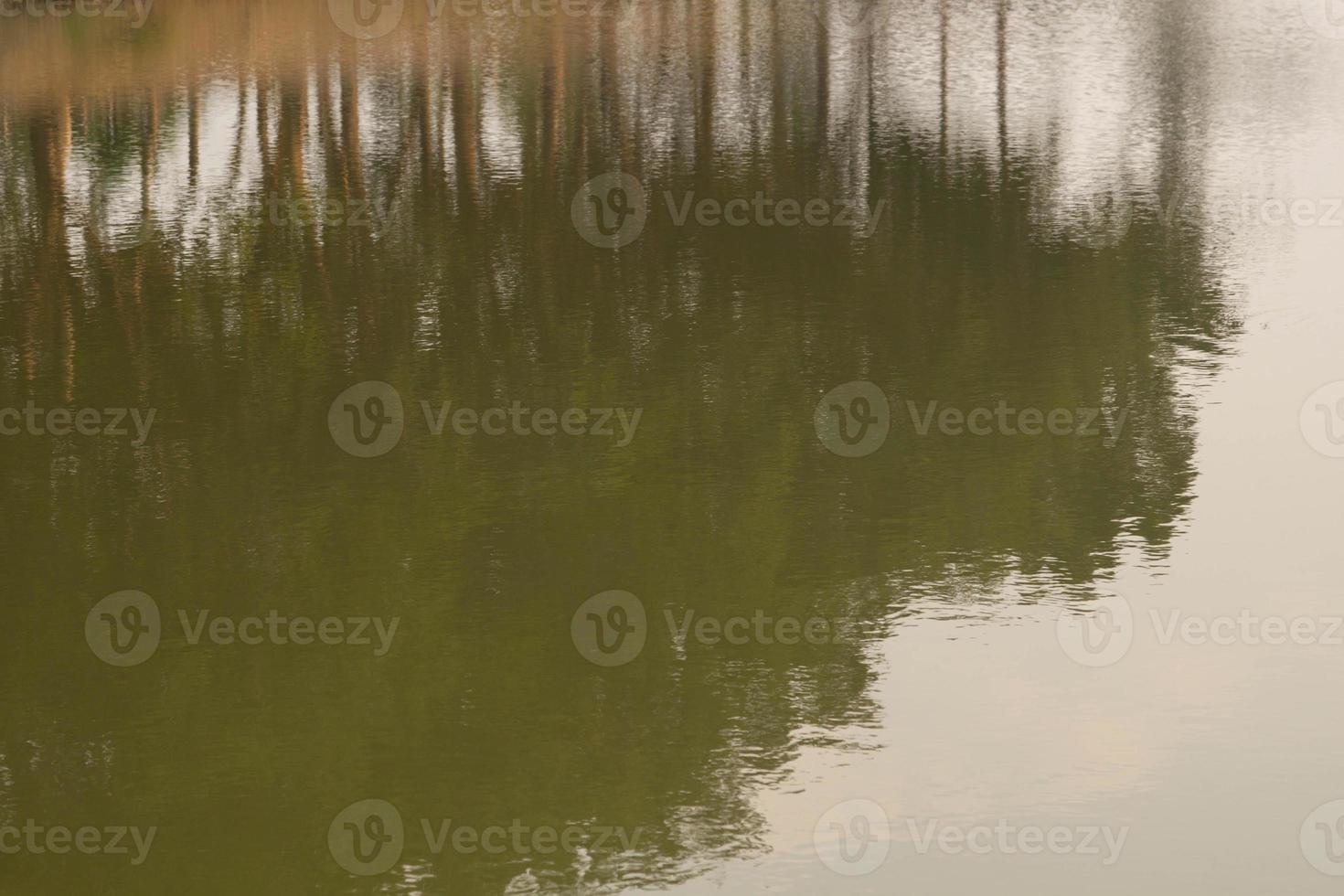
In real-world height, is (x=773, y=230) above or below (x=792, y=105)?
below

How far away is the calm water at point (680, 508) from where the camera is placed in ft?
31.0

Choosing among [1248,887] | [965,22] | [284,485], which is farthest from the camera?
[965,22]

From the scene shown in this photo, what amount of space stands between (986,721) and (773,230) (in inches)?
498

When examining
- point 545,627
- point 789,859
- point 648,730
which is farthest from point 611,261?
point 789,859

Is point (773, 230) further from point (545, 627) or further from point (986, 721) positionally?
point (986, 721)

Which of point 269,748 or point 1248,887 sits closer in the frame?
point 1248,887

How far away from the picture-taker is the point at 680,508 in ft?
45.6

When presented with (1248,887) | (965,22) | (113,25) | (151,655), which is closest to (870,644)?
(1248,887)

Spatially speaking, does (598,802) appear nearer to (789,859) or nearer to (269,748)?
(789,859)

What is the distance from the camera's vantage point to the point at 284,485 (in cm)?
1444

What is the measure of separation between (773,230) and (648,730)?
1262 cm

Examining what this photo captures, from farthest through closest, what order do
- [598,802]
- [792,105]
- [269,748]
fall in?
[792,105], [269,748], [598,802]

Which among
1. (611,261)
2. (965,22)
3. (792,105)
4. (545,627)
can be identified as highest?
(965,22)

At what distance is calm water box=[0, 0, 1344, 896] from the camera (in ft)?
31.0
